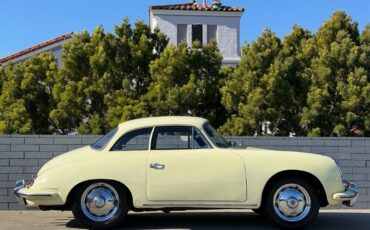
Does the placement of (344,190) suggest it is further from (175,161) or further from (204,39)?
(204,39)

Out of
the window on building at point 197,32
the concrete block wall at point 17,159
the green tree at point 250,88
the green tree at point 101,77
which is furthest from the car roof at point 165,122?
the window on building at point 197,32

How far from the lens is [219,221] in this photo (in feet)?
25.8

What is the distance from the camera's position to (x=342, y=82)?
42.8ft

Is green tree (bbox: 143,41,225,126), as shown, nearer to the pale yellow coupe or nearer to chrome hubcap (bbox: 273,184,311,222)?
the pale yellow coupe

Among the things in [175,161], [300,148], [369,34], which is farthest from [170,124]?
[369,34]

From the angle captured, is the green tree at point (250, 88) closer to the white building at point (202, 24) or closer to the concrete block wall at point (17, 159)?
the concrete block wall at point (17, 159)

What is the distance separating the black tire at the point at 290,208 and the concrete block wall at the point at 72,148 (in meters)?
2.30

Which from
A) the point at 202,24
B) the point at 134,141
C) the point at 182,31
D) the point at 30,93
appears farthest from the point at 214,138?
the point at 202,24

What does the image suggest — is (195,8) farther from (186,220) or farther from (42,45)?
(186,220)

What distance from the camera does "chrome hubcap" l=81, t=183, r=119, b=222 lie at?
23.1 feet

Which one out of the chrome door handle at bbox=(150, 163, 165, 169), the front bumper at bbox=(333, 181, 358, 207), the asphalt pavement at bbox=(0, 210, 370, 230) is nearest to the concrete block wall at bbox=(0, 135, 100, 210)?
the asphalt pavement at bbox=(0, 210, 370, 230)

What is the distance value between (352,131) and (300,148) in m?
3.99

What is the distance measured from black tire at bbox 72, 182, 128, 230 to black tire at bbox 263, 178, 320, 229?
6.33 ft

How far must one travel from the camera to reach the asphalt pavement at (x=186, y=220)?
7.44 metres
